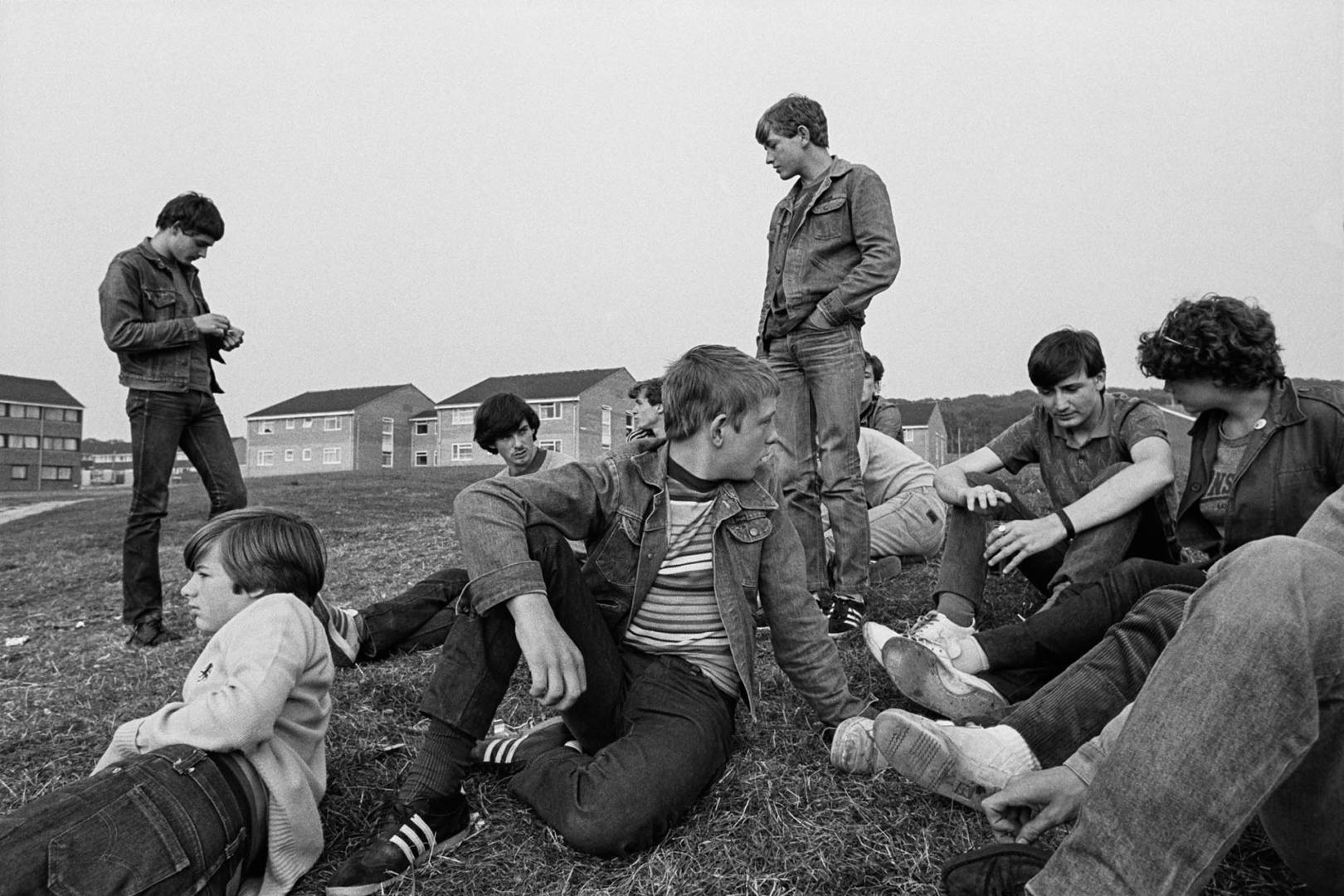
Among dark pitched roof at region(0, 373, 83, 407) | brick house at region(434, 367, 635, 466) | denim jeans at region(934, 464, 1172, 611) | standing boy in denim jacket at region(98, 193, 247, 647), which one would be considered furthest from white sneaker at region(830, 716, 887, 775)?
dark pitched roof at region(0, 373, 83, 407)

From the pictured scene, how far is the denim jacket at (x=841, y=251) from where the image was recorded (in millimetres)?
4633

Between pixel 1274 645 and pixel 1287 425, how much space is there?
84.4 inches

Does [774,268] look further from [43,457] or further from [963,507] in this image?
[43,457]

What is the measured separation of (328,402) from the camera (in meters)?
→ 68.9

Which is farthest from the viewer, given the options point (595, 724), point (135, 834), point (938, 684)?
point (938, 684)

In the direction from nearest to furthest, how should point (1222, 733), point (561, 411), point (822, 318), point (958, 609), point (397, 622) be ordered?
point (1222, 733) → point (958, 609) → point (397, 622) → point (822, 318) → point (561, 411)

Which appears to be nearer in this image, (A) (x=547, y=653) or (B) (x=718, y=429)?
(A) (x=547, y=653)

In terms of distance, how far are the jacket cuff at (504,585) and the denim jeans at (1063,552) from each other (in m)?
2.02

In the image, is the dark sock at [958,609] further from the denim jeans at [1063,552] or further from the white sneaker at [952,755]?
the white sneaker at [952,755]

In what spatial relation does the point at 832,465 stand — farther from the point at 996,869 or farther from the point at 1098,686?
the point at 996,869

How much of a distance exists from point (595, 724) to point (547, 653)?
1.37 feet

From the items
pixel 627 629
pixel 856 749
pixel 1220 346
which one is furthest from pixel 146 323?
pixel 1220 346

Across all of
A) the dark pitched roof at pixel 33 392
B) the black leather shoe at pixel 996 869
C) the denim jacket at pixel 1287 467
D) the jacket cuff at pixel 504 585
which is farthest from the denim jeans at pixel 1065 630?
the dark pitched roof at pixel 33 392

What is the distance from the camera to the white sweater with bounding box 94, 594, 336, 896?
7.00ft
